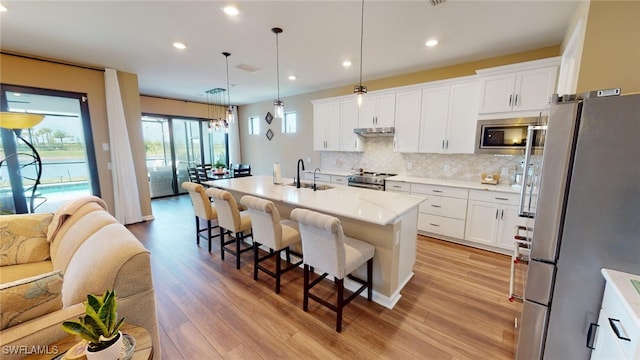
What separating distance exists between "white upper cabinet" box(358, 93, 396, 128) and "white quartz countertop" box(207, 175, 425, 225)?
1.94 meters

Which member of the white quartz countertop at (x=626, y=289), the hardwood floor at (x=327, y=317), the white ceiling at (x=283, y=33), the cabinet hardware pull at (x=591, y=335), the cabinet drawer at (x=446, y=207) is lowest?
the hardwood floor at (x=327, y=317)

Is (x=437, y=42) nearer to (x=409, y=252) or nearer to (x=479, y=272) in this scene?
(x=409, y=252)

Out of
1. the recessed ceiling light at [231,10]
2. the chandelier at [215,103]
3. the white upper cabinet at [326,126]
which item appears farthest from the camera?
the chandelier at [215,103]

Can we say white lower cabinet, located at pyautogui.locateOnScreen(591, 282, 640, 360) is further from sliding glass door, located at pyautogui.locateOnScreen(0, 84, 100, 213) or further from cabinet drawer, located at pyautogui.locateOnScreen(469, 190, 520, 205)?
sliding glass door, located at pyautogui.locateOnScreen(0, 84, 100, 213)

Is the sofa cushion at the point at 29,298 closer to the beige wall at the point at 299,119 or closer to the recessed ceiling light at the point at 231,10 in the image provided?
the recessed ceiling light at the point at 231,10

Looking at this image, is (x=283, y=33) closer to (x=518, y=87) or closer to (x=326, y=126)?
(x=326, y=126)

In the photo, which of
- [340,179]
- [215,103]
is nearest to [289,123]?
[340,179]

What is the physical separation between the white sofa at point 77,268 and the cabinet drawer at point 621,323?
7.15ft

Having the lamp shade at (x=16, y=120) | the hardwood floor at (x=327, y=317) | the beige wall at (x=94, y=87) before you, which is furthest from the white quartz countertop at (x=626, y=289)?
the beige wall at (x=94, y=87)

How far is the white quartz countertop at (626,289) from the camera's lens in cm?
94

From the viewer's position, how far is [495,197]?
3.22 m

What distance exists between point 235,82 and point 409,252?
456cm

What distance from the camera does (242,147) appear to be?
8.06 meters

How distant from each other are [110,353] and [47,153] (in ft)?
15.8
